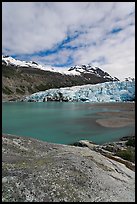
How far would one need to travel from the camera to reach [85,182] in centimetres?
1203

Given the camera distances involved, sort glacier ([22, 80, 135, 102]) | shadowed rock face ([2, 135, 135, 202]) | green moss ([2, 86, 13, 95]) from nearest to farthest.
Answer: shadowed rock face ([2, 135, 135, 202]) < glacier ([22, 80, 135, 102]) < green moss ([2, 86, 13, 95])

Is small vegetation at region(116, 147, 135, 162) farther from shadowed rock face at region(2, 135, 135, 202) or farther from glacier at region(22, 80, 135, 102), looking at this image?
glacier at region(22, 80, 135, 102)

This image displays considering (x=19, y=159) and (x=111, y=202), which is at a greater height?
(x=19, y=159)

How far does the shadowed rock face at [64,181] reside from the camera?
34.0 feet

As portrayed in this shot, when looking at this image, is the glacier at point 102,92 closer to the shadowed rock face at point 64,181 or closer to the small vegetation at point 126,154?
the small vegetation at point 126,154

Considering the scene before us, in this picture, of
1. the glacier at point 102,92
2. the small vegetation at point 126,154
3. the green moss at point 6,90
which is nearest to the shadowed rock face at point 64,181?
the small vegetation at point 126,154

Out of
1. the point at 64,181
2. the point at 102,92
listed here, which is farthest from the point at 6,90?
the point at 64,181

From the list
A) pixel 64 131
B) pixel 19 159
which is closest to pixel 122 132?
pixel 64 131

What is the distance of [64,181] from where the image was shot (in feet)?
38.0

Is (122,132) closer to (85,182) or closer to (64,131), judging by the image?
(64,131)

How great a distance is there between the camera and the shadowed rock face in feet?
34.0

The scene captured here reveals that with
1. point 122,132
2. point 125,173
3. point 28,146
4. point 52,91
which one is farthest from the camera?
point 52,91

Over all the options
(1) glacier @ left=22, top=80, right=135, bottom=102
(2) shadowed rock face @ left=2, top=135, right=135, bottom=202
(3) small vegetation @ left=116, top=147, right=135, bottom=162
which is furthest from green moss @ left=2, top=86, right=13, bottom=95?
(2) shadowed rock face @ left=2, top=135, right=135, bottom=202

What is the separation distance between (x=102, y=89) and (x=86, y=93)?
28.4 feet
